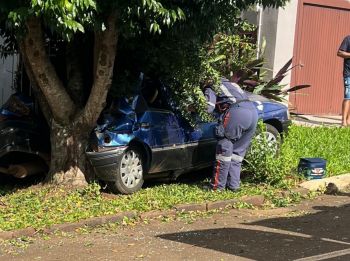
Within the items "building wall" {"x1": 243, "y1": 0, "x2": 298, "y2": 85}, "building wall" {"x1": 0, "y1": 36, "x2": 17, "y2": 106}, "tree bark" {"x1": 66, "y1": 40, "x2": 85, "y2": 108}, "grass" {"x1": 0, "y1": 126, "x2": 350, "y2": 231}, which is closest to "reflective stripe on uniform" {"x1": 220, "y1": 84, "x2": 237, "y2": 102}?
"grass" {"x1": 0, "y1": 126, "x2": 350, "y2": 231}

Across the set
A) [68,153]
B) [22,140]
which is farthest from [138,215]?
[22,140]

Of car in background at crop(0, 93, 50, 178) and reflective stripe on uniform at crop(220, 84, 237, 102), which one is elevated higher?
reflective stripe on uniform at crop(220, 84, 237, 102)

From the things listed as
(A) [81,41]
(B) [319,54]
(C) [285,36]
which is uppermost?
(C) [285,36]

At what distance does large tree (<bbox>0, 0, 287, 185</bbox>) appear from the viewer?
5.95 meters

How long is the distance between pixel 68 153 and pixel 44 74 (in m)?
1.04

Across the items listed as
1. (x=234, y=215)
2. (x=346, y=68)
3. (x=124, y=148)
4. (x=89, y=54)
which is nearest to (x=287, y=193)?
(x=234, y=215)

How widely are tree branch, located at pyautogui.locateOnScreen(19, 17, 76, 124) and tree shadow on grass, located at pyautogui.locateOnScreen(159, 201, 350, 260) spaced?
7.17 ft

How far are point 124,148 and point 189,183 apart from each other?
1.62m

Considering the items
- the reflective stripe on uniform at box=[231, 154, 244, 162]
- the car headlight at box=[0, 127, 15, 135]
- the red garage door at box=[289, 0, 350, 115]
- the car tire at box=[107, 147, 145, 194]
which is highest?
the red garage door at box=[289, 0, 350, 115]

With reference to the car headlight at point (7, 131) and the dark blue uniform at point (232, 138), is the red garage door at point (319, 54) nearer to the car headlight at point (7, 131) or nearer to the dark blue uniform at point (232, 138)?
the dark blue uniform at point (232, 138)

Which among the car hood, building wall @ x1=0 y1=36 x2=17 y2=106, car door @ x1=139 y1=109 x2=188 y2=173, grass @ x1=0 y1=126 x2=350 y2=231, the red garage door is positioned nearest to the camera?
grass @ x1=0 y1=126 x2=350 y2=231

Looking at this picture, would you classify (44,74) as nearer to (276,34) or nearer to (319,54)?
(276,34)

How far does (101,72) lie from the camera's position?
7.36 metres

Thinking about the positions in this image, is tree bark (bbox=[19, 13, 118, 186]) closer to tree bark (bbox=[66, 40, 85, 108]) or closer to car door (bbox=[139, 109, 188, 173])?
tree bark (bbox=[66, 40, 85, 108])
